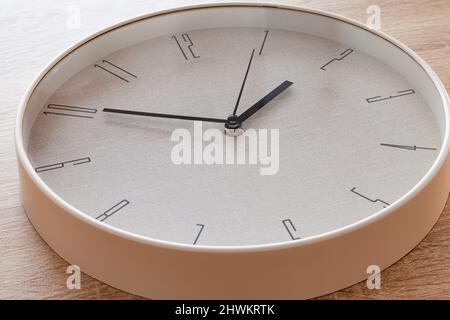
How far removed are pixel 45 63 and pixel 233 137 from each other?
50 centimetres

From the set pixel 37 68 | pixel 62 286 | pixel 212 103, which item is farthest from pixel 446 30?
pixel 62 286

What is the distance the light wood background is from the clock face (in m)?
0.09

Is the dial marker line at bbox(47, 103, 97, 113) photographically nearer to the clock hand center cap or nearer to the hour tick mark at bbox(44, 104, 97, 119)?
the hour tick mark at bbox(44, 104, 97, 119)

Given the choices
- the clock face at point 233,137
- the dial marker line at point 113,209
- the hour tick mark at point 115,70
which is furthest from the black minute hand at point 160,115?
the dial marker line at point 113,209

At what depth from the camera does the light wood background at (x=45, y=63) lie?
125 cm

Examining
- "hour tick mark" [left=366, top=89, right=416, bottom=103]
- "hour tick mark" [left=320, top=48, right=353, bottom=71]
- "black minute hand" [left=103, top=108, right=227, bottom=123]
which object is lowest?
"black minute hand" [left=103, top=108, right=227, bottom=123]

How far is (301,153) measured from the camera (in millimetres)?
1402

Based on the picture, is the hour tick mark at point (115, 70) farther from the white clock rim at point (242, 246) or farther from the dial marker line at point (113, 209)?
the dial marker line at point (113, 209)

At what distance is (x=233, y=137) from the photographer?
1.46m

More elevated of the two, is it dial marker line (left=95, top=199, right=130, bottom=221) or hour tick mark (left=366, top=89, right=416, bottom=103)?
hour tick mark (left=366, top=89, right=416, bottom=103)

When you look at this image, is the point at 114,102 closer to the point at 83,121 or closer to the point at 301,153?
the point at 83,121

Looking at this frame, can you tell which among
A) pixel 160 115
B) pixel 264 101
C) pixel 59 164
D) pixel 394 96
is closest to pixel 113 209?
pixel 59 164

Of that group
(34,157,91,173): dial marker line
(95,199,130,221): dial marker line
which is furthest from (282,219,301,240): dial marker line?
(34,157,91,173): dial marker line

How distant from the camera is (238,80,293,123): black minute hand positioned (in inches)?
59.1
